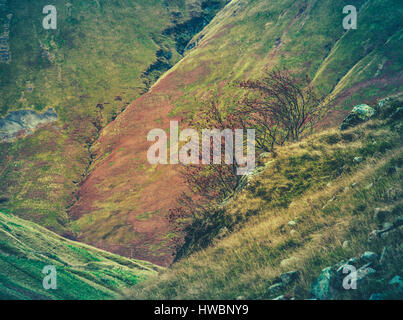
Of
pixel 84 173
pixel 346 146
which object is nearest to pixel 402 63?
pixel 346 146

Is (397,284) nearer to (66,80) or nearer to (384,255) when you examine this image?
(384,255)

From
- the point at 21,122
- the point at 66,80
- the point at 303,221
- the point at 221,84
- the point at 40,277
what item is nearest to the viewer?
the point at 303,221
